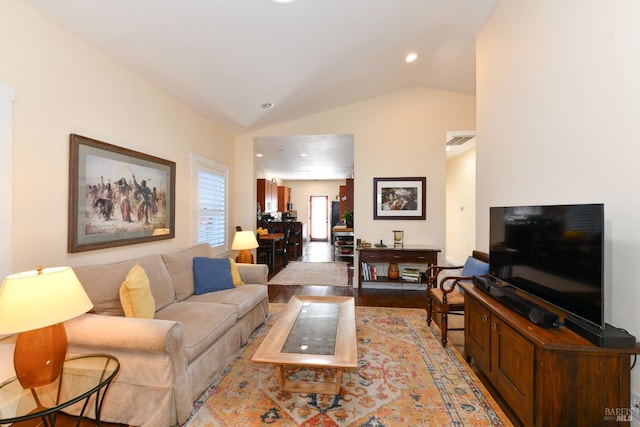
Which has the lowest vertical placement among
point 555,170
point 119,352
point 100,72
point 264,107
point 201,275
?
point 119,352

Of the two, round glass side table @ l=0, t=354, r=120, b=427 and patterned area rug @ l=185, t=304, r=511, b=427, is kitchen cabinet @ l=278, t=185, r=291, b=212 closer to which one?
patterned area rug @ l=185, t=304, r=511, b=427

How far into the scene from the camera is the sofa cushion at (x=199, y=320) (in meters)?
1.89

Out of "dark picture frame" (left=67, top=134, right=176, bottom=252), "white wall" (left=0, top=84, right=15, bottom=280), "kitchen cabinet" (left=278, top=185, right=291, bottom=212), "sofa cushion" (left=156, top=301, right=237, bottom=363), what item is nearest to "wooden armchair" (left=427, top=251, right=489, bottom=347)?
"sofa cushion" (left=156, top=301, right=237, bottom=363)

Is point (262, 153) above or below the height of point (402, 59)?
below

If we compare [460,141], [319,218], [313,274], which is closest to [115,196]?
[313,274]

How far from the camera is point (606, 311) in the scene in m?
1.53

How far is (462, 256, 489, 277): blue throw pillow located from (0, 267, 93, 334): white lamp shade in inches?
126

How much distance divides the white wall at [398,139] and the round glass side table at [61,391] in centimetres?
344

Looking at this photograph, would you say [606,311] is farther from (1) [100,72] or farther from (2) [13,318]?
(1) [100,72]

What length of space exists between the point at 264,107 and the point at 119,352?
10.7 feet

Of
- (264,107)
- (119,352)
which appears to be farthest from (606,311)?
(264,107)

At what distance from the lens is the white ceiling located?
1988 millimetres

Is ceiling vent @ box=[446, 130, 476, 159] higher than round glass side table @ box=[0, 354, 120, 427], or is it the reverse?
ceiling vent @ box=[446, 130, 476, 159]

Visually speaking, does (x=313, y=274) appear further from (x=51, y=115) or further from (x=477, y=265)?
(x=51, y=115)
